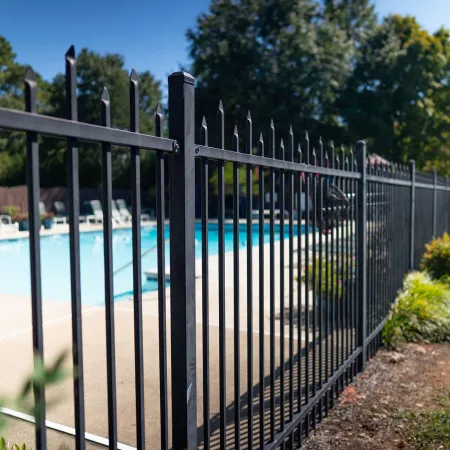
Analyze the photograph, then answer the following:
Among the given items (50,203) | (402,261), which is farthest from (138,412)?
(50,203)

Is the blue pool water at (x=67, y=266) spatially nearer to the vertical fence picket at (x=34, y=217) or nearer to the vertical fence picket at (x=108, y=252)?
the vertical fence picket at (x=108, y=252)

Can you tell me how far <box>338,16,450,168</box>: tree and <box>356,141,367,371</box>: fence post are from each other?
26.8 m

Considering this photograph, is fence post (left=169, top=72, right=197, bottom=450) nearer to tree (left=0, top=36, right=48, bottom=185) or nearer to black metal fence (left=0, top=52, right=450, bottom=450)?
black metal fence (left=0, top=52, right=450, bottom=450)

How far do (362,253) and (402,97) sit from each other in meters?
28.4

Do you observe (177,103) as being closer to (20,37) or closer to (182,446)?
(182,446)

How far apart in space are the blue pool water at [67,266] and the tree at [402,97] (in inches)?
445

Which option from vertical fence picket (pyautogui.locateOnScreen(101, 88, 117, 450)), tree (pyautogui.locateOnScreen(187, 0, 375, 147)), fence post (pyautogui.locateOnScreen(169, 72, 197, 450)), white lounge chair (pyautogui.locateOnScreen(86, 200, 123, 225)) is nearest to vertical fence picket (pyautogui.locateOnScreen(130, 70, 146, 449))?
vertical fence picket (pyautogui.locateOnScreen(101, 88, 117, 450))

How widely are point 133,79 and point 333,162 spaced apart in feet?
7.88

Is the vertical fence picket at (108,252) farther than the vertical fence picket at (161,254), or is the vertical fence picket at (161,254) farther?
the vertical fence picket at (161,254)

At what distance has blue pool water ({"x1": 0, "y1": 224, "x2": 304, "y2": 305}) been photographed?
12358 mm

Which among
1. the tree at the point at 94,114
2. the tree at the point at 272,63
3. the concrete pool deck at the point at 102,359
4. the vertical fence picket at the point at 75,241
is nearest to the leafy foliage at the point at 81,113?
the tree at the point at 94,114

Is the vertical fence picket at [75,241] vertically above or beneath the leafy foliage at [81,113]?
beneath

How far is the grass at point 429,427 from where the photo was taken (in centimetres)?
334

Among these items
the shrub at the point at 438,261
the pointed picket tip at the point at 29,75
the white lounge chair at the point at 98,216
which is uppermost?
the pointed picket tip at the point at 29,75
